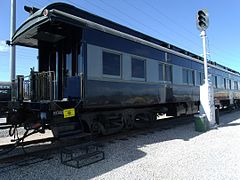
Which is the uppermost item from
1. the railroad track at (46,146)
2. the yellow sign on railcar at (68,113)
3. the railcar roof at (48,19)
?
the railcar roof at (48,19)

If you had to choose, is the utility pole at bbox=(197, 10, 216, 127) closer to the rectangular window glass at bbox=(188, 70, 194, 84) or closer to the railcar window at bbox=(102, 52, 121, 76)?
the rectangular window glass at bbox=(188, 70, 194, 84)

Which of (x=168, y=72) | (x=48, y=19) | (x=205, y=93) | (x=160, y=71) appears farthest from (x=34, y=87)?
(x=205, y=93)

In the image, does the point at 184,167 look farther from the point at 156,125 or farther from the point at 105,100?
the point at 156,125

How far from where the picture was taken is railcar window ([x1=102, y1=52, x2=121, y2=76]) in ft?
23.9

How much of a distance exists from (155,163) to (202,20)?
795cm

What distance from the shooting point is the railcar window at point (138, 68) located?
848 cm

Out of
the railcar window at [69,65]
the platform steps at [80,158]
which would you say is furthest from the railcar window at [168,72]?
the platform steps at [80,158]

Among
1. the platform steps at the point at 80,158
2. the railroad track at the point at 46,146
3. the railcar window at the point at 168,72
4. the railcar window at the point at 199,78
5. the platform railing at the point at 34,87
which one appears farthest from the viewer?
the railcar window at the point at 199,78

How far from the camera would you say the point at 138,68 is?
873 cm

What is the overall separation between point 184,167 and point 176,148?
1.68 meters

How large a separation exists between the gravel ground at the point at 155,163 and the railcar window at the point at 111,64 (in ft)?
6.83

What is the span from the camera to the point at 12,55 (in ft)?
41.2

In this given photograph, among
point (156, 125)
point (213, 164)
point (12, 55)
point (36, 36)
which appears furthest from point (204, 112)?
point (12, 55)

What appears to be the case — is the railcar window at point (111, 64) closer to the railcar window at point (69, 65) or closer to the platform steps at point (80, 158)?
the railcar window at point (69, 65)
